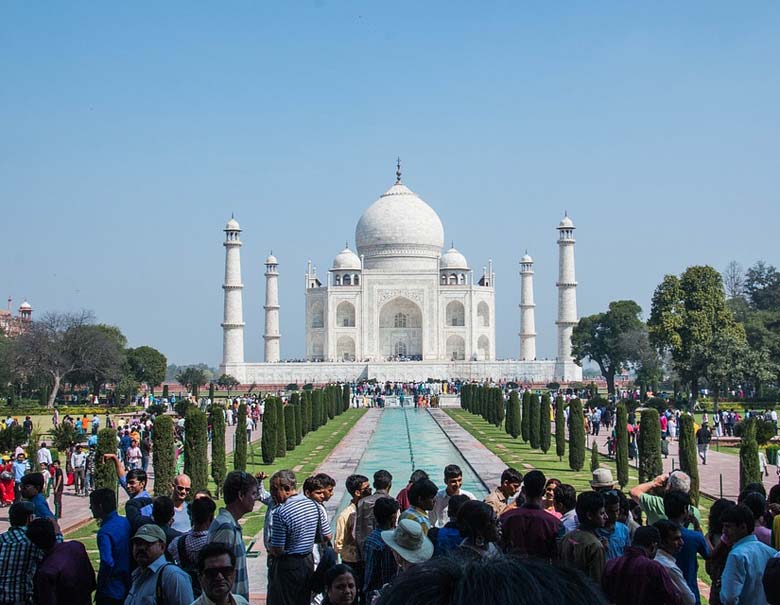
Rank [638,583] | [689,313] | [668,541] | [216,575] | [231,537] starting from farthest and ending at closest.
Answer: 1. [689,313]
2. [668,541]
3. [231,537]
4. [638,583]
5. [216,575]

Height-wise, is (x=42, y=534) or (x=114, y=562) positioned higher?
(x=42, y=534)

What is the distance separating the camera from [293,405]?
19.0m

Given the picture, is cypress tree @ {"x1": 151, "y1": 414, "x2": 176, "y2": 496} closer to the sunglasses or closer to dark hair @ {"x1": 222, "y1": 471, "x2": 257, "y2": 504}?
dark hair @ {"x1": 222, "y1": 471, "x2": 257, "y2": 504}

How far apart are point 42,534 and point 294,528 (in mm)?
1048

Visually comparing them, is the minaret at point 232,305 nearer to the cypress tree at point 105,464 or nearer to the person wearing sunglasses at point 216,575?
the cypress tree at point 105,464

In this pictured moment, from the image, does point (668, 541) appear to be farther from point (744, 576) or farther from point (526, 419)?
point (526, 419)

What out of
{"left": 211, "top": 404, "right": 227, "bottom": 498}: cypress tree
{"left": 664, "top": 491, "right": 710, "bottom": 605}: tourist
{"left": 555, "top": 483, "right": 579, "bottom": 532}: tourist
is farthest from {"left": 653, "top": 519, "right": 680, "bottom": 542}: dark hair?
{"left": 211, "top": 404, "right": 227, "bottom": 498}: cypress tree

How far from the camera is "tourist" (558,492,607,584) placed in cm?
395

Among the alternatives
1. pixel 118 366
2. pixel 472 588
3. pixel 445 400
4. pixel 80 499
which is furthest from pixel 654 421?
pixel 118 366

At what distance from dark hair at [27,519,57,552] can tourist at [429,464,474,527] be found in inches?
78.2

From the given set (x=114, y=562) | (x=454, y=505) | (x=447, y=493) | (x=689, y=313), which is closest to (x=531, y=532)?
Result: (x=454, y=505)

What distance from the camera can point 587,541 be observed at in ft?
13.1

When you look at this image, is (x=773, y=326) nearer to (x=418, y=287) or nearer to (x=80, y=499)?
(x=418, y=287)

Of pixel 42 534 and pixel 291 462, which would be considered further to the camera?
pixel 291 462
